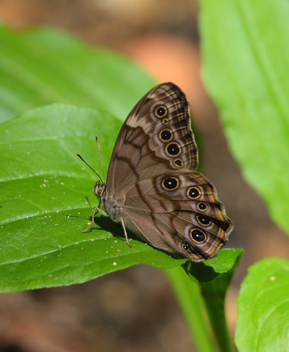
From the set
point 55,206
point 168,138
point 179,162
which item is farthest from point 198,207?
point 55,206

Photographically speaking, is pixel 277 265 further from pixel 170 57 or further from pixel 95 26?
pixel 95 26

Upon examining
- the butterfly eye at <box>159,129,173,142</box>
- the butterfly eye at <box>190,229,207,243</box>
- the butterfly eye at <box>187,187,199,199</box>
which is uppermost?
the butterfly eye at <box>159,129,173,142</box>

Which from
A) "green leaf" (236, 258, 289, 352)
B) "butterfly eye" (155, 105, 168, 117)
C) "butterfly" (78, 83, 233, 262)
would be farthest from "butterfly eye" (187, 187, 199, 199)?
"green leaf" (236, 258, 289, 352)

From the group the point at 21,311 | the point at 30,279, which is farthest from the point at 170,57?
the point at 30,279

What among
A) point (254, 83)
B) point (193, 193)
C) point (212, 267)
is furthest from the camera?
point (254, 83)

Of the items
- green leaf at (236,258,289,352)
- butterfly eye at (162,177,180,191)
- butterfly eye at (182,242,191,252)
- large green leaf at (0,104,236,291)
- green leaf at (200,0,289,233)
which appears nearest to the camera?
large green leaf at (0,104,236,291)

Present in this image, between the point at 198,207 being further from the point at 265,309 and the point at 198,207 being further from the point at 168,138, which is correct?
the point at 265,309

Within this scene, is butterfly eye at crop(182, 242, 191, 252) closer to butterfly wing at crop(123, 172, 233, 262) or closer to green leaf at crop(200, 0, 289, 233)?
butterfly wing at crop(123, 172, 233, 262)
